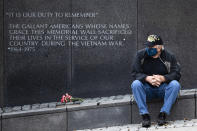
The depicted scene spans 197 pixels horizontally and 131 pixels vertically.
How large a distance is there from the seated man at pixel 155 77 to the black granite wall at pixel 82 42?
1.83m

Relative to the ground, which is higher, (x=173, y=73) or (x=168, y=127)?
(x=173, y=73)

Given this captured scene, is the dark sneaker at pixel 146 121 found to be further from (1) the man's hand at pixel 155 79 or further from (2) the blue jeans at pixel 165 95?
(1) the man's hand at pixel 155 79

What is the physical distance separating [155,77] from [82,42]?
2.40 meters

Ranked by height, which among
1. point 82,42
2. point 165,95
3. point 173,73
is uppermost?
point 82,42

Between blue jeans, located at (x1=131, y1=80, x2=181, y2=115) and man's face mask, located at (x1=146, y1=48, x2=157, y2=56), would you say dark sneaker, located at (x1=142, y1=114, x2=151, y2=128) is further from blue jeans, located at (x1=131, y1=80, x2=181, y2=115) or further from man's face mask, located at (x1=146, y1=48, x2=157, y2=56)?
man's face mask, located at (x1=146, y1=48, x2=157, y2=56)

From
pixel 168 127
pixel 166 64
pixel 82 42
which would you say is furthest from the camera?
pixel 82 42

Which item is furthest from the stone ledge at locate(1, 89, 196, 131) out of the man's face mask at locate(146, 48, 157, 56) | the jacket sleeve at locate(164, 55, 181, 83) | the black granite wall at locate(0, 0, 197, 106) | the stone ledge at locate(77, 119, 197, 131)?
the black granite wall at locate(0, 0, 197, 106)

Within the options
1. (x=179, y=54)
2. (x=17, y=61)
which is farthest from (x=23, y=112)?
(x=179, y=54)

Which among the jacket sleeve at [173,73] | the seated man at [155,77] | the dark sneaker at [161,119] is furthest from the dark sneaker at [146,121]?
the jacket sleeve at [173,73]

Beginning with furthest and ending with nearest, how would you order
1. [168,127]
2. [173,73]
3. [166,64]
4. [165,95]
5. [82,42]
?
[82,42] → [166,64] → [173,73] → [165,95] → [168,127]

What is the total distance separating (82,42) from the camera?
7.74m

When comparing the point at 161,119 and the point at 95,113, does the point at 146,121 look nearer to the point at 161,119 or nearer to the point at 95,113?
the point at 161,119

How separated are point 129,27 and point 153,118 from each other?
269 centimetres

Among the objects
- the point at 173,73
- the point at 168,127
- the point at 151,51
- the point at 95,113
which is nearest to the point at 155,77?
the point at 173,73
